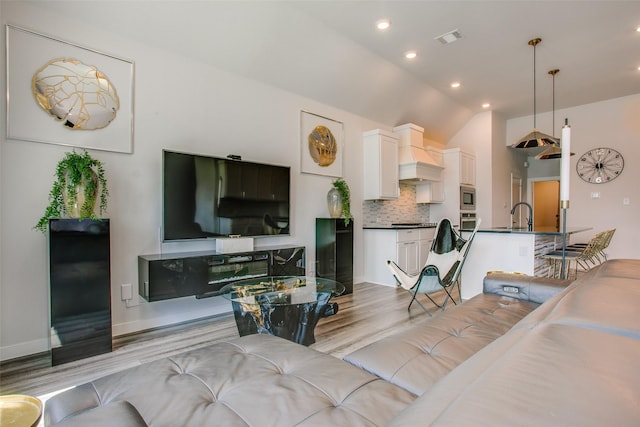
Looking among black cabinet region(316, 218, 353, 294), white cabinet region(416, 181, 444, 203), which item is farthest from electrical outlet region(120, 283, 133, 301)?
white cabinet region(416, 181, 444, 203)

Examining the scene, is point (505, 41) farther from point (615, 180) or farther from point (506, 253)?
point (615, 180)

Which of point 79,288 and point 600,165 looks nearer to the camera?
point 79,288

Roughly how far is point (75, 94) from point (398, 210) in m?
4.95

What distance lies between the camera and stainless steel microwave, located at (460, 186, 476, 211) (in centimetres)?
646

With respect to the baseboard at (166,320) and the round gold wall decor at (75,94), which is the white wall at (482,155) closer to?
the baseboard at (166,320)

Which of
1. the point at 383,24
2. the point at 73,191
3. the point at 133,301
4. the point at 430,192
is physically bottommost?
the point at 133,301

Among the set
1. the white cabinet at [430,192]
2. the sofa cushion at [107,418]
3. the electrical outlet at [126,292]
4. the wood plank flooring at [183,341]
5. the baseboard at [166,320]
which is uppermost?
the white cabinet at [430,192]

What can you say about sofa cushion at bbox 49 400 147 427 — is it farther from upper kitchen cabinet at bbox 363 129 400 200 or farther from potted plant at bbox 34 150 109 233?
upper kitchen cabinet at bbox 363 129 400 200

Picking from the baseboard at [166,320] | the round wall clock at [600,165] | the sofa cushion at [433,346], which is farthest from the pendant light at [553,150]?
the baseboard at [166,320]

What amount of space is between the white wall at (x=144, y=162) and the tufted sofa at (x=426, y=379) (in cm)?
196

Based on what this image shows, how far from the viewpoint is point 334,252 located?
4.42 meters

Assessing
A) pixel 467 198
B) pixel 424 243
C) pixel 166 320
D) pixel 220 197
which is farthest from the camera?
pixel 467 198

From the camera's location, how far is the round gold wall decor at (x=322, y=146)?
14.9 ft

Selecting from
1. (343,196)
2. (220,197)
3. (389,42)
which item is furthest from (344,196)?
(389,42)
